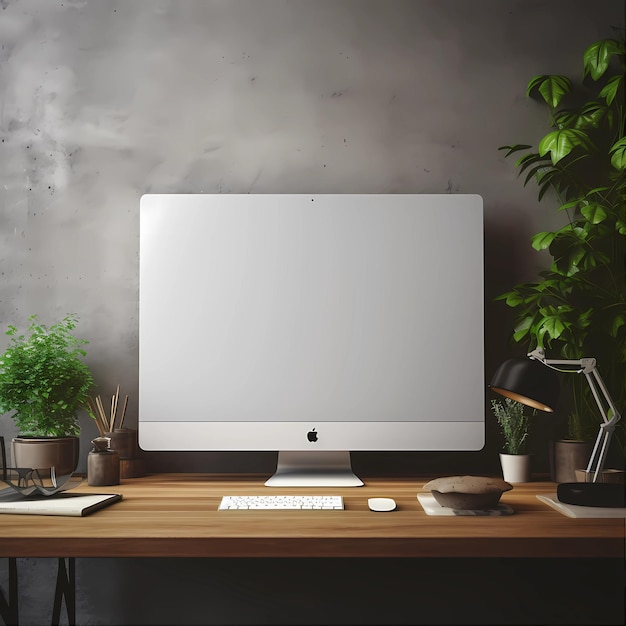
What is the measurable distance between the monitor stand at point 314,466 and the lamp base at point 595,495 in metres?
0.53

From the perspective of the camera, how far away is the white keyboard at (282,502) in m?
1.41

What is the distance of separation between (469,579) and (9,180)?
1.91 meters

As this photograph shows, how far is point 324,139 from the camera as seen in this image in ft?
6.79

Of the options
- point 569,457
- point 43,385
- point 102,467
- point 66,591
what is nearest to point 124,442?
point 102,467

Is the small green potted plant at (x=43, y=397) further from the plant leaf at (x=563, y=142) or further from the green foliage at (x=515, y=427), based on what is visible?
the plant leaf at (x=563, y=142)

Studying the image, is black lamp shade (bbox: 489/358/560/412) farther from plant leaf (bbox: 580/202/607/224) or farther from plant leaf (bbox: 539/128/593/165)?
plant leaf (bbox: 539/128/593/165)

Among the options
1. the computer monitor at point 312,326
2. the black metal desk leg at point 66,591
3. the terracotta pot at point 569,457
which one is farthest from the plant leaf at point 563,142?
the black metal desk leg at point 66,591

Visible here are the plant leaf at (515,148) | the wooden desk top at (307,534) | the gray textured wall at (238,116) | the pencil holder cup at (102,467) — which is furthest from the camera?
the gray textured wall at (238,116)

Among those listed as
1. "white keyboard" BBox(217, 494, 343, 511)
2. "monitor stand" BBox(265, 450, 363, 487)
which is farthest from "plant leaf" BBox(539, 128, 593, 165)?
"white keyboard" BBox(217, 494, 343, 511)

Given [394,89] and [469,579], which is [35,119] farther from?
[469,579]

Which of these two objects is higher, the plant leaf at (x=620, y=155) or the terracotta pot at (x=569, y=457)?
the plant leaf at (x=620, y=155)

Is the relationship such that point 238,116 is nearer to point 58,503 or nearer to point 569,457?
point 58,503

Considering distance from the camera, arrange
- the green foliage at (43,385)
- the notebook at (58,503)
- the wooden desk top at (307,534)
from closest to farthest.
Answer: the wooden desk top at (307,534), the notebook at (58,503), the green foliage at (43,385)

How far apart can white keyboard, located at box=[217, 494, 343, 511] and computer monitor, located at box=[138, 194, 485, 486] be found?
0.81ft
